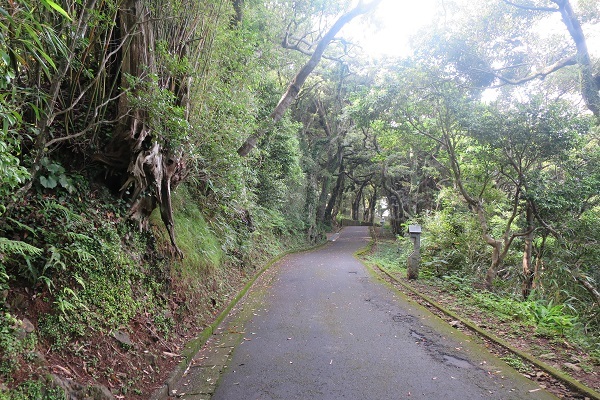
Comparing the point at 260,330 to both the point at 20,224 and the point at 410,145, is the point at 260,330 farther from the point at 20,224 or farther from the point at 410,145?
the point at 410,145

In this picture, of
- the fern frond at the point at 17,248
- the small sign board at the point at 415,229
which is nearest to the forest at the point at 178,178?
the fern frond at the point at 17,248

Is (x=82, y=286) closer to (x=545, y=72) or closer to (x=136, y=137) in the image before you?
(x=136, y=137)

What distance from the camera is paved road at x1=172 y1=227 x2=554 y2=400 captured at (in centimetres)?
359

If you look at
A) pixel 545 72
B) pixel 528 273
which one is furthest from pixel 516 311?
pixel 545 72

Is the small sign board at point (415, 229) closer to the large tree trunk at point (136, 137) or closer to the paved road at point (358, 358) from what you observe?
the paved road at point (358, 358)

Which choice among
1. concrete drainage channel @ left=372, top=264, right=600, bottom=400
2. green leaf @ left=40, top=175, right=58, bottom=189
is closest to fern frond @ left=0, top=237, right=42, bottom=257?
green leaf @ left=40, top=175, right=58, bottom=189

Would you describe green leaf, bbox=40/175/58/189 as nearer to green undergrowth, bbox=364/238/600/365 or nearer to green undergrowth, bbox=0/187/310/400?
green undergrowth, bbox=0/187/310/400

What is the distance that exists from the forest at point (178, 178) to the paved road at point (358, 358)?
95 cm

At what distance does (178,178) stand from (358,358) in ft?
13.9

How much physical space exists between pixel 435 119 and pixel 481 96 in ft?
4.00

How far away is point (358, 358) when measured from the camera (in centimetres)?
439

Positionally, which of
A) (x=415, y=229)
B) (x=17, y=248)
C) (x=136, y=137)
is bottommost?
(x=415, y=229)

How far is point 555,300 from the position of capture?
7254 millimetres

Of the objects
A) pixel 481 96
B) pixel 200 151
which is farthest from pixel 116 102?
pixel 481 96
